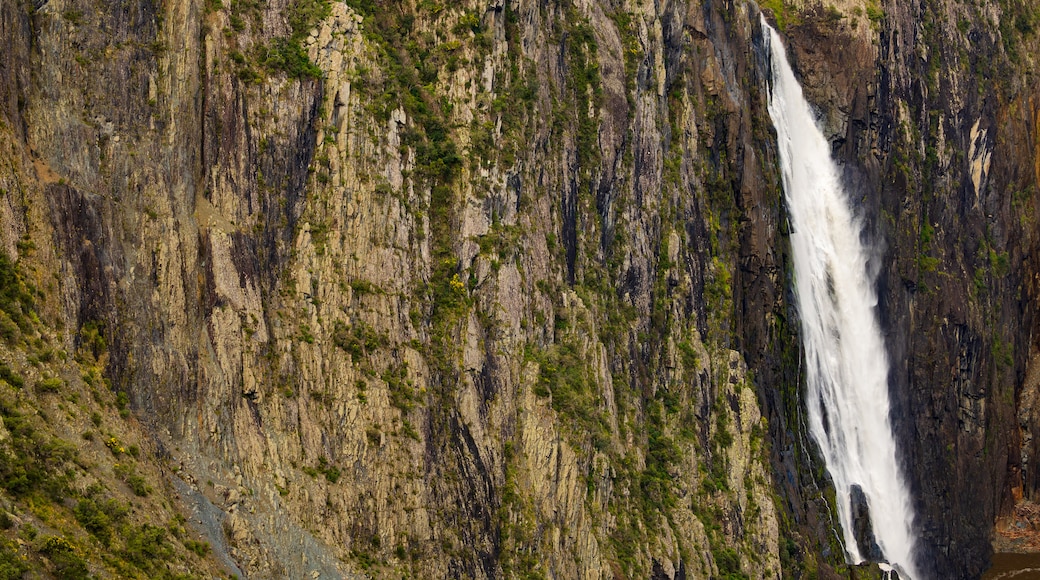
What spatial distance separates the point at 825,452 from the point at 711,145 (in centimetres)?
1954

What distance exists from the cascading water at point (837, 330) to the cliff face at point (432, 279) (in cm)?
191

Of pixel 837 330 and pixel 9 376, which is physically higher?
pixel 9 376

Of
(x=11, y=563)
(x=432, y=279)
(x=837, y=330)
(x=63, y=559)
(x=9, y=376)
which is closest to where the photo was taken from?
(x=11, y=563)

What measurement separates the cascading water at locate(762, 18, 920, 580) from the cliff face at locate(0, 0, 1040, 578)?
6.26 feet

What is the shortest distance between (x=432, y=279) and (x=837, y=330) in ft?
111

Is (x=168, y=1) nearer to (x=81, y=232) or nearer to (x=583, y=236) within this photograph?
(x=81, y=232)

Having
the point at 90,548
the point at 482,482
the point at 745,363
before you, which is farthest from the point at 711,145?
the point at 90,548

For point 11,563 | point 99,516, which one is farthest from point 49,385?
point 11,563

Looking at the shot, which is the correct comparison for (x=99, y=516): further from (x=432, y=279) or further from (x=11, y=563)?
(x=432, y=279)

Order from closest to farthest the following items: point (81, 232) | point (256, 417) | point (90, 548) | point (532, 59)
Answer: point (90, 548) < point (81, 232) < point (256, 417) < point (532, 59)

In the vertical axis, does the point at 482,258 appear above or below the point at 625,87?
below

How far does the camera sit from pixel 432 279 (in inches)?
1913

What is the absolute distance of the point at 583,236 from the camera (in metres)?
57.1

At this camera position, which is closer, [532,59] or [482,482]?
[482,482]
